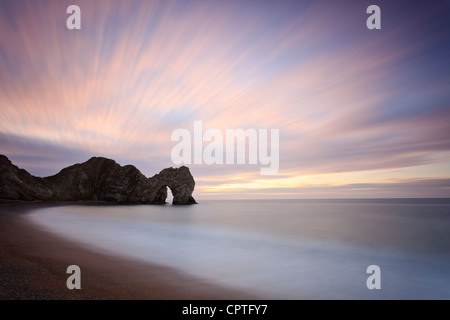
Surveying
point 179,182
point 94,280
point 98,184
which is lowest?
point 98,184

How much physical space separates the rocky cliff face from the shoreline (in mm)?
68853

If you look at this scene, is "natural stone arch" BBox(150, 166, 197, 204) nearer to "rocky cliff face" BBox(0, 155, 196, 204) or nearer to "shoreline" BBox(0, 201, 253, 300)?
"rocky cliff face" BBox(0, 155, 196, 204)

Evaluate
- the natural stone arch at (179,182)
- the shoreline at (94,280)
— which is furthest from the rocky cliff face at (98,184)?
the shoreline at (94,280)

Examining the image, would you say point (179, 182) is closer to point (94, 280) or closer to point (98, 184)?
point (98, 184)

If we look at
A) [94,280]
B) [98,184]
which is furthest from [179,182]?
[94,280]

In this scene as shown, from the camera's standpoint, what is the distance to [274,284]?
8594 mm

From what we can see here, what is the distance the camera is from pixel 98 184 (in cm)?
10156

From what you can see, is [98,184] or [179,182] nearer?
[179,182]

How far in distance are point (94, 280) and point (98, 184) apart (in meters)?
110

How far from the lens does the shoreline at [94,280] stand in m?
5.46

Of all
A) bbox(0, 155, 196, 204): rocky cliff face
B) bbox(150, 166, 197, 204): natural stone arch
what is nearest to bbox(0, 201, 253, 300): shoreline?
bbox(150, 166, 197, 204): natural stone arch

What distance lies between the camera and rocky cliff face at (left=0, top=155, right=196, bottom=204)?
69.4m

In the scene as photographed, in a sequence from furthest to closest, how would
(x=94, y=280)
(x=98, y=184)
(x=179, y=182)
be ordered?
(x=98, y=184) → (x=179, y=182) → (x=94, y=280)
